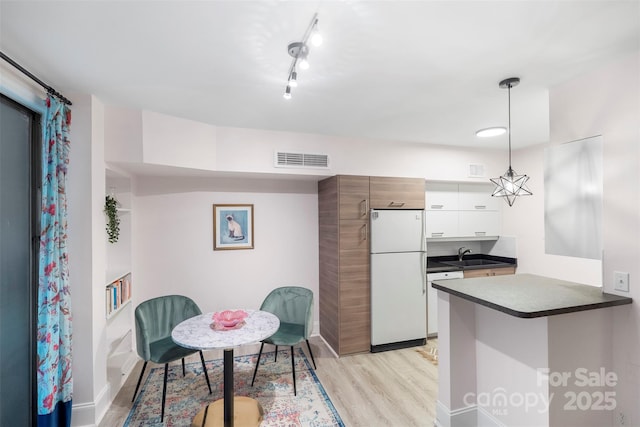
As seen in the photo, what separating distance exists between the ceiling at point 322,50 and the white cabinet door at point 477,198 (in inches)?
65.3

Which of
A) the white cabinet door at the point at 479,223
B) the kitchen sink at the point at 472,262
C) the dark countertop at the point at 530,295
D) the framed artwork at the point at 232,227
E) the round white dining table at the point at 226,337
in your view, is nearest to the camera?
the dark countertop at the point at 530,295

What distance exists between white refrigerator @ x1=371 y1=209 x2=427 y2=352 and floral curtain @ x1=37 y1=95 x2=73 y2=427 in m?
2.78

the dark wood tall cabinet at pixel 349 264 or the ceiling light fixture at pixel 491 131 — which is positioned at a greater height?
the ceiling light fixture at pixel 491 131

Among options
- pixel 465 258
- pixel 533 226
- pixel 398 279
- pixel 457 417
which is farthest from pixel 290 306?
pixel 533 226

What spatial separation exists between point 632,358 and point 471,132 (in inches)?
94.7

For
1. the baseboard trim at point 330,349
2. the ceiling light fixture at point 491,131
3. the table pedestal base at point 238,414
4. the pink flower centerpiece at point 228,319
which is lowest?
the baseboard trim at point 330,349

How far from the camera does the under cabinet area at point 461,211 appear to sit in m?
4.09

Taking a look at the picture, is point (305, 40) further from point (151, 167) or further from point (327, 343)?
point (327, 343)

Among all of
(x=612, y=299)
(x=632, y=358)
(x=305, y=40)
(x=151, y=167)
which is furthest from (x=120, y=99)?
(x=632, y=358)

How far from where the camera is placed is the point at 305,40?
1.61 m

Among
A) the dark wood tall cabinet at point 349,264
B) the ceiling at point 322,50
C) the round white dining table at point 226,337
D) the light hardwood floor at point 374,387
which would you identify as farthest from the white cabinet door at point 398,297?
the ceiling at point 322,50

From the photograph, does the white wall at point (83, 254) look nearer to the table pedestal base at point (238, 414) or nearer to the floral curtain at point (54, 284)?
the floral curtain at point (54, 284)

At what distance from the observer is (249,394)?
272 cm

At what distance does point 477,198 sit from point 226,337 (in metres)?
3.77
